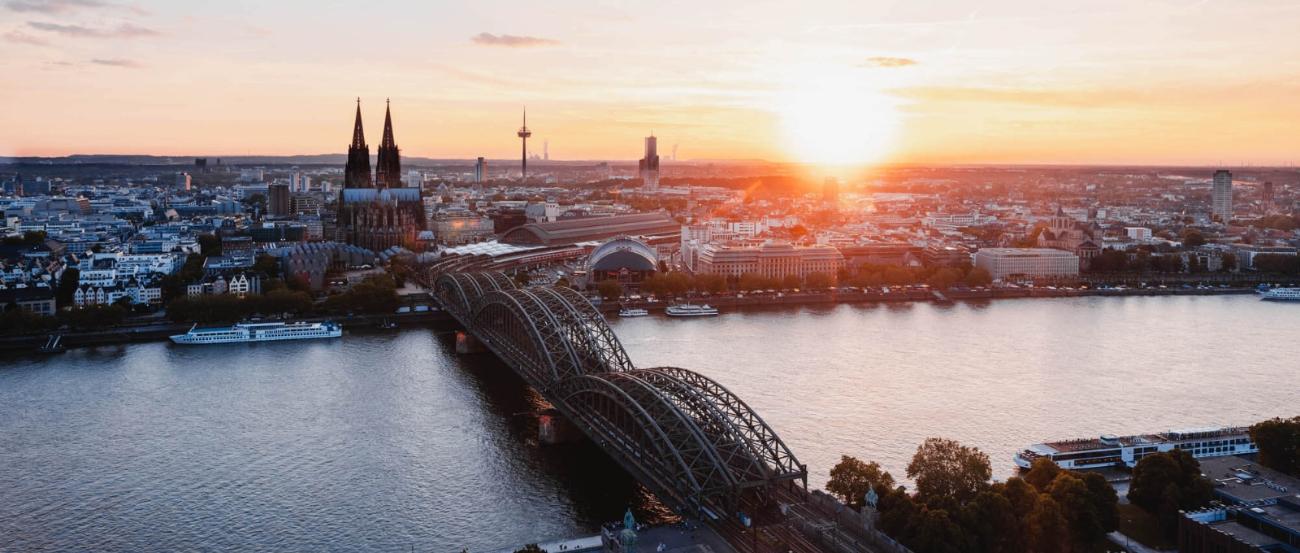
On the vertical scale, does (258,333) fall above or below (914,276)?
below

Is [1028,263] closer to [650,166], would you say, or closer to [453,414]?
[453,414]

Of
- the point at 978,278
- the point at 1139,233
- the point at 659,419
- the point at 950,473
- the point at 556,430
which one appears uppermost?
the point at 1139,233

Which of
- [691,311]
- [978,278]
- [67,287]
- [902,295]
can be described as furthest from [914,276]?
[67,287]

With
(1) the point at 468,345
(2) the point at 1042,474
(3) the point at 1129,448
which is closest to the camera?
(2) the point at 1042,474

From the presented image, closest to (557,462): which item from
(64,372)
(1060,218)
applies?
(64,372)

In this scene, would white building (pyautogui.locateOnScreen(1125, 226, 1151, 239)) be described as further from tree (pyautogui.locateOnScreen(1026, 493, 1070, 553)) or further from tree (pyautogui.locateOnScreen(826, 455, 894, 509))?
tree (pyautogui.locateOnScreen(1026, 493, 1070, 553))

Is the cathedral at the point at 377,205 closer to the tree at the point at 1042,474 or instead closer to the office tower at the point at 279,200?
the office tower at the point at 279,200

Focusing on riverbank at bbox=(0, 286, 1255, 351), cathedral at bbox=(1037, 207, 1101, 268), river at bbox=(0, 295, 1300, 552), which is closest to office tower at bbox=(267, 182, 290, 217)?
riverbank at bbox=(0, 286, 1255, 351)

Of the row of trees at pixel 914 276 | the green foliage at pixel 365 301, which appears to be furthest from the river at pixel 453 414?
the row of trees at pixel 914 276
